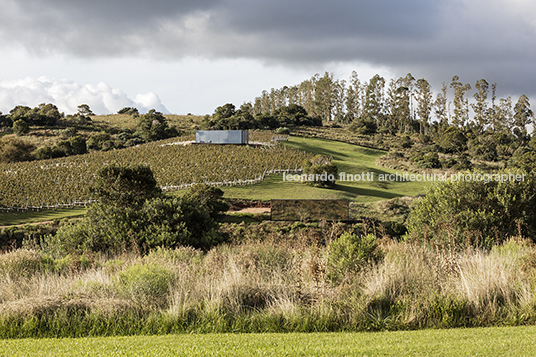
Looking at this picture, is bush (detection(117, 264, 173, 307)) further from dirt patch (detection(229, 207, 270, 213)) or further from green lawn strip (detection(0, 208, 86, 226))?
green lawn strip (detection(0, 208, 86, 226))

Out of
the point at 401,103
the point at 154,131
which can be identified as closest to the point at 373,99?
the point at 401,103

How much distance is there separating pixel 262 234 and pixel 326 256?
12.8 m

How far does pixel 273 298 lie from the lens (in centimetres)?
566

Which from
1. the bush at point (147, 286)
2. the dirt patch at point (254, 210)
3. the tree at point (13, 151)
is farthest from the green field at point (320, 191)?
the tree at point (13, 151)

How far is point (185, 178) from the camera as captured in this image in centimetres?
3334

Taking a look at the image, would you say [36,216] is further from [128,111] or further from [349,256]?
[128,111]

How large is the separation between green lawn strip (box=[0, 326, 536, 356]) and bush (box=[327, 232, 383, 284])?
1844mm

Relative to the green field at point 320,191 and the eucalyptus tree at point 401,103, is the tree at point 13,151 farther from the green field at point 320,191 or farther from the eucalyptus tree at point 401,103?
the eucalyptus tree at point 401,103

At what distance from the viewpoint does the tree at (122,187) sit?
13.8 meters

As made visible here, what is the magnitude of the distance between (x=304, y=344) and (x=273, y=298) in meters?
1.42

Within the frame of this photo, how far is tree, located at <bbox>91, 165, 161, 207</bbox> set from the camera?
13.8m

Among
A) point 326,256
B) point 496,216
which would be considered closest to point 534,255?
point 326,256

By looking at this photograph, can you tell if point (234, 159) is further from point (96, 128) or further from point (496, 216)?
point (96, 128)

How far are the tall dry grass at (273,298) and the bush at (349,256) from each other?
8.6 inches
